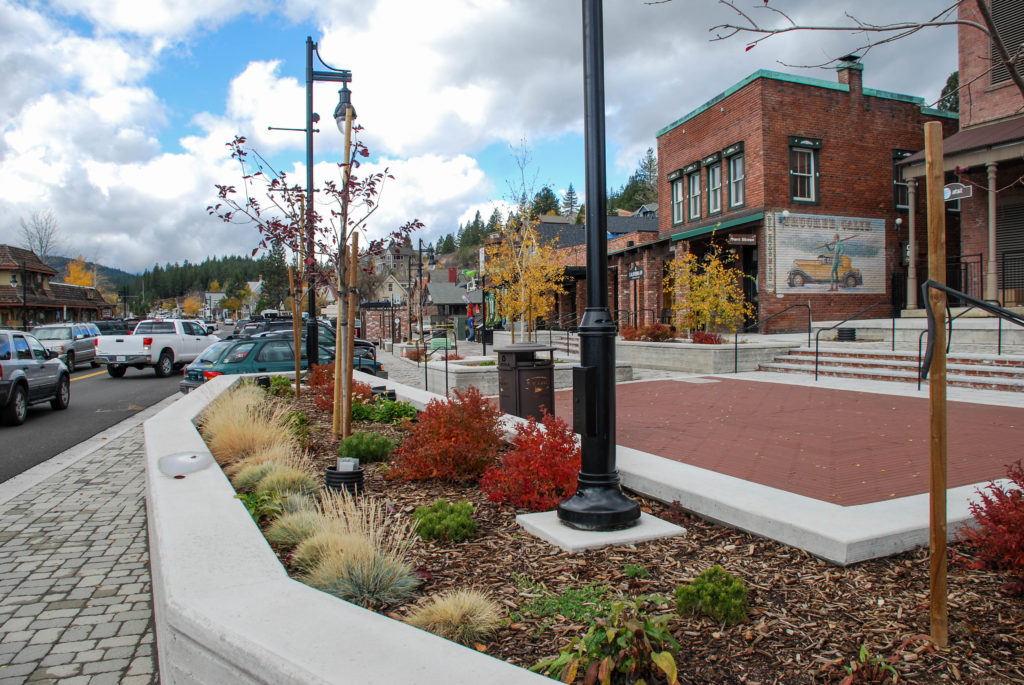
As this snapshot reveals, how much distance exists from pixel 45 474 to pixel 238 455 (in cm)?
347

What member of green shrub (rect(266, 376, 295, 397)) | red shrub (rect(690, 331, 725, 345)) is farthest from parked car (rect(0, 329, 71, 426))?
red shrub (rect(690, 331, 725, 345))

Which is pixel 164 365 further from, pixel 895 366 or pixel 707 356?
pixel 895 366

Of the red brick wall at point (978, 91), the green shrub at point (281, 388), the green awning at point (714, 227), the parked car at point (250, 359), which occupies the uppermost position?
the red brick wall at point (978, 91)

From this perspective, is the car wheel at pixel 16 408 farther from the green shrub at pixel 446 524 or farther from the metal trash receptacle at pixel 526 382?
the green shrub at pixel 446 524

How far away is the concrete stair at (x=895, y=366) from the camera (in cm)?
1172

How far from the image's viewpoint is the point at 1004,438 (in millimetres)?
7230

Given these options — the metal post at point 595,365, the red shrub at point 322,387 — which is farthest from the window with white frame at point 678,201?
the metal post at point 595,365

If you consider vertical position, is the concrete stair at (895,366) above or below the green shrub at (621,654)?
above

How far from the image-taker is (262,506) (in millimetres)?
4629

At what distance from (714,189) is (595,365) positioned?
22580mm

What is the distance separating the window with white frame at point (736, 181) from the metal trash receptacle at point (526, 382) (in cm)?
1684

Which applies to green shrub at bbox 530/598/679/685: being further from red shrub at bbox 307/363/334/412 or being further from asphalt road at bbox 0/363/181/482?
asphalt road at bbox 0/363/181/482

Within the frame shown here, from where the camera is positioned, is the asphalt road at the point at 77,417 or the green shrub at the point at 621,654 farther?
the asphalt road at the point at 77,417

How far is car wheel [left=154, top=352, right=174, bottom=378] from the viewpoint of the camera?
23.8 m
